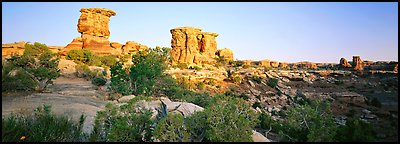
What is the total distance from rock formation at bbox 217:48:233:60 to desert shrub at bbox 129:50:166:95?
123 feet

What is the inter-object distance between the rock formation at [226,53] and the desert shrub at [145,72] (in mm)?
37472

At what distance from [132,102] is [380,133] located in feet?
16.5

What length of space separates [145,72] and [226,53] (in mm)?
39757

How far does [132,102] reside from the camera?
5.73 meters

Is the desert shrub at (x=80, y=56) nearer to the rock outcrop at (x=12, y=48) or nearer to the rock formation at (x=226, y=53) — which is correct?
the rock outcrop at (x=12, y=48)

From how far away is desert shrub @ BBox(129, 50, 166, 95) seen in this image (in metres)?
13.0

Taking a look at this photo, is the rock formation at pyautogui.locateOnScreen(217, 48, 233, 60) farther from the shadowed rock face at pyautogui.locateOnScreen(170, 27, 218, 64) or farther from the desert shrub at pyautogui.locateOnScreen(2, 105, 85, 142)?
the desert shrub at pyautogui.locateOnScreen(2, 105, 85, 142)

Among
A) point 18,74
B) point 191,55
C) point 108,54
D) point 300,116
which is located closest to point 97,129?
point 300,116

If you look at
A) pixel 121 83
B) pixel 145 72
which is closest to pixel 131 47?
pixel 121 83

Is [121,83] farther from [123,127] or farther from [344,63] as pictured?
[344,63]

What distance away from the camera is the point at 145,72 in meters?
13.3

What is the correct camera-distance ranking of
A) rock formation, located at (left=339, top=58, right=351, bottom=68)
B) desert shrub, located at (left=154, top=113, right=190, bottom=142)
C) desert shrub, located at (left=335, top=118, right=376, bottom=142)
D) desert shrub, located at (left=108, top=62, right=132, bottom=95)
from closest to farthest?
desert shrub, located at (left=154, top=113, right=190, bottom=142)
desert shrub, located at (left=335, top=118, right=376, bottom=142)
desert shrub, located at (left=108, top=62, right=132, bottom=95)
rock formation, located at (left=339, top=58, right=351, bottom=68)

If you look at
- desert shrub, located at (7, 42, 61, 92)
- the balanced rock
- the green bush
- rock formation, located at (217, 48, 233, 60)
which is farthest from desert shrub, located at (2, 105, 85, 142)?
rock formation, located at (217, 48, 233, 60)

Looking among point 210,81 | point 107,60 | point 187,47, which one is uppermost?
point 187,47
